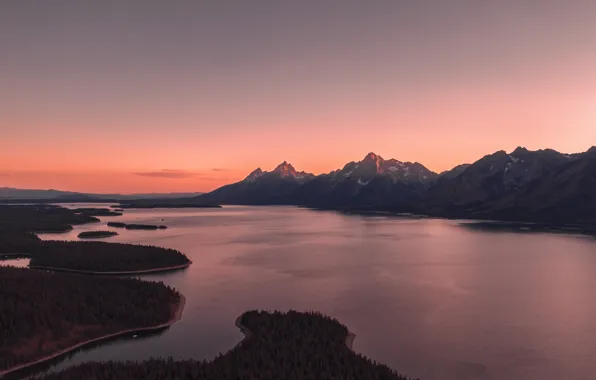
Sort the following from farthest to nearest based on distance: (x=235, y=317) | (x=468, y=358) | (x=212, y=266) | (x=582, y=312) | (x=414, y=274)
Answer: (x=212, y=266) < (x=414, y=274) < (x=582, y=312) < (x=235, y=317) < (x=468, y=358)

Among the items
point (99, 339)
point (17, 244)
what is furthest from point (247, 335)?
point (17, 244)

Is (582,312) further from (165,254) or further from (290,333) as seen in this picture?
(165,254)

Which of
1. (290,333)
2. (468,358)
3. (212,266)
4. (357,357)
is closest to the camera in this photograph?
(357,357)

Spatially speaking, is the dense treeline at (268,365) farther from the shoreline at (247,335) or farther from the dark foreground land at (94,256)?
the dark foreground land at (94,256)

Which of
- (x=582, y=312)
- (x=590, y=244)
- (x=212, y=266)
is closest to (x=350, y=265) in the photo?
(x=212, y=266)

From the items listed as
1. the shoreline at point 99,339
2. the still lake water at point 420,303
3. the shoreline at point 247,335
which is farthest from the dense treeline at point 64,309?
the shoreline at point 247,335

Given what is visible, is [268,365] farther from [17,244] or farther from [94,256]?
[17,244]

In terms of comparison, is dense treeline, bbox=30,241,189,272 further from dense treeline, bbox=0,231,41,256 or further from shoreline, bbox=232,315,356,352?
shoreline, bbox=232,315,356,352

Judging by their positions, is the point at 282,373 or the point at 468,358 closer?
the point at 282,373
